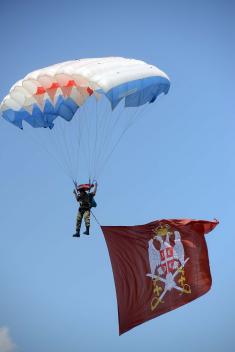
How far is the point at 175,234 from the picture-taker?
2078cm

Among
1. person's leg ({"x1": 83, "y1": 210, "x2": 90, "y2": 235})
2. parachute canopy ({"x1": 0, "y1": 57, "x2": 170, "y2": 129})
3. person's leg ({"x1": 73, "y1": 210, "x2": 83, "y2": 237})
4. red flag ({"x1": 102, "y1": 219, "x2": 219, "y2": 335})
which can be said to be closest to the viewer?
parachute canopy ({"x1": 0, "y1": 57, "x2": 170, "y2": 129})

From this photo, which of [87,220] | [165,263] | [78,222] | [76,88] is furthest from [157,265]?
[76,88]

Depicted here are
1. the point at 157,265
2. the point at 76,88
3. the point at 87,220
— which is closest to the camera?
the point at 87,220

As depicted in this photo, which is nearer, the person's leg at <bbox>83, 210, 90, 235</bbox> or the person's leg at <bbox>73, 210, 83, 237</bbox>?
the person's leg at <bbox>83, 210, 90, 235</bbox>

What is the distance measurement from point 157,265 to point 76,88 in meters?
5.14

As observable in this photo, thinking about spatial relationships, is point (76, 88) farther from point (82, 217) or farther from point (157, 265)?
point (157, 265)

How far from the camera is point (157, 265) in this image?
66.7 feet

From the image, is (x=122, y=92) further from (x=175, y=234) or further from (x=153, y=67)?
(x=175, y=234)

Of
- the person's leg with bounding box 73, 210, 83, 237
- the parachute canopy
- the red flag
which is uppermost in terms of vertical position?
the parachute canopy

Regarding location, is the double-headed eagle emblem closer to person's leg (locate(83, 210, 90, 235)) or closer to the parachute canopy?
person's leg (locate(83, 210, 90, 235))

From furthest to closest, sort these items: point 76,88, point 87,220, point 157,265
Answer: point 76,88 → point 157,265 → point 87,220

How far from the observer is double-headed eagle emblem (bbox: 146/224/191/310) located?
792 inches

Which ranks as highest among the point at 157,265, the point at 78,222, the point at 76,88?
the point at 76,88

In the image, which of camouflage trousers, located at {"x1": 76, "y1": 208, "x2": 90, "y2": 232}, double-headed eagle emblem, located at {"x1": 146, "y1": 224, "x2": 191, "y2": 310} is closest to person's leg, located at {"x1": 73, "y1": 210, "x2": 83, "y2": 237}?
camouflage trousers, located at {"x1": 76, "y1": 208, "x2": 90, "y2": 232}
